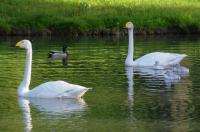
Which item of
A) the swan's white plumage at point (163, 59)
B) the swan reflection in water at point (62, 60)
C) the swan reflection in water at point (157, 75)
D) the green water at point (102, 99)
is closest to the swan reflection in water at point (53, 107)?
the green water at point (102, 99)

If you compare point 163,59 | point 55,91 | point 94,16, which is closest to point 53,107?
point 55,91

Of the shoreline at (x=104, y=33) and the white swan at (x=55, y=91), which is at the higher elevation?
the white swan at (x=55, y=91)

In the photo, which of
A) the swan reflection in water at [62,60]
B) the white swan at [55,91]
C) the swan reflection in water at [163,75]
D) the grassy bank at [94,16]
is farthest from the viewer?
the grassy bank at [94,16]

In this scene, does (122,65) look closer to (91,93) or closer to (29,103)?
(91,93)

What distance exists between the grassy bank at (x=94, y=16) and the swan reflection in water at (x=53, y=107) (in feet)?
94.3

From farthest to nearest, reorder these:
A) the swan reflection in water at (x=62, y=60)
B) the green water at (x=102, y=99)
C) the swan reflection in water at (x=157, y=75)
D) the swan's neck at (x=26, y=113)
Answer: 1. the swan reflection in water at (x=62, y=60)
2. the swan reflection in water at (x=157, y=75)
3. the green water at (x=102, y=99)
4. the swan's neck at (x=26, y=113)

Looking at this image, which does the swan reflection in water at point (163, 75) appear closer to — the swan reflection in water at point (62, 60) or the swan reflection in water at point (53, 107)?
the swan reflection in water at point (62, 60)

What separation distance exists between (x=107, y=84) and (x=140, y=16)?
30178 millimetres

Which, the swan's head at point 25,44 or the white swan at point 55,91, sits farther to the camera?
the swan's head at point 25,44

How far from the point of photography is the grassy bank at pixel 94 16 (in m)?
51.0

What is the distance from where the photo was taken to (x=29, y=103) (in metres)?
21.0

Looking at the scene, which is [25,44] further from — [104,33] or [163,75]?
[104,33]

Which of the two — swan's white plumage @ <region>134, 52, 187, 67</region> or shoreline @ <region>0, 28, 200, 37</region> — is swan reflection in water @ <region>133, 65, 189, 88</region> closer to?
swan's white plumage @ <region>134, 52, 187, 67</region>

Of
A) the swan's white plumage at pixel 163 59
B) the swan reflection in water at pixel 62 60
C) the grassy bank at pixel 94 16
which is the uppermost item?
the grassy bank at pixel 94 16
